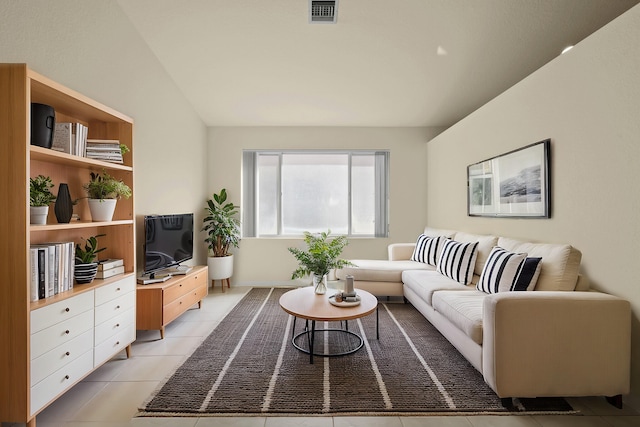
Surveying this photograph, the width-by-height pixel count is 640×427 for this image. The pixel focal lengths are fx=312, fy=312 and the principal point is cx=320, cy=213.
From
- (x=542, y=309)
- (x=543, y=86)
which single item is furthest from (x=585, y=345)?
(x=543, y=86)

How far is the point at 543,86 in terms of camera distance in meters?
2.56

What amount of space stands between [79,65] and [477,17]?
134 inches

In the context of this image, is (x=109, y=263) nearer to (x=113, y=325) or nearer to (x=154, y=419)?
(x=113, y=325)

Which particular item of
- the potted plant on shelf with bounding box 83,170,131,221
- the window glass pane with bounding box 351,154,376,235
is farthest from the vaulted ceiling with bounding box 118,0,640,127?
the potted plant on shelf with bounding box 83,170,131,221

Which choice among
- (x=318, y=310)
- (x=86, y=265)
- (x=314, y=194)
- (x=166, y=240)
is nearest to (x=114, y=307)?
(x=86, y=265)

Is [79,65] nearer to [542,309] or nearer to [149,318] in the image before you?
[149,318]

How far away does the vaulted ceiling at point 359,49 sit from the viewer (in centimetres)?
286

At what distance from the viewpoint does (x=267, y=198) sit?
526cm

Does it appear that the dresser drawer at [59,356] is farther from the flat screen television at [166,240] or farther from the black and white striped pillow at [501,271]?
the black and white striped pillow at [501,271]

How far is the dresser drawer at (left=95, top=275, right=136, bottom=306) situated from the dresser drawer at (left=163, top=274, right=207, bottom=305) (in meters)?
0.46

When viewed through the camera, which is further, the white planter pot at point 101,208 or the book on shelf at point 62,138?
the white planter pot at point 101,208

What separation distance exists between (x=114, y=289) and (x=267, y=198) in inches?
123

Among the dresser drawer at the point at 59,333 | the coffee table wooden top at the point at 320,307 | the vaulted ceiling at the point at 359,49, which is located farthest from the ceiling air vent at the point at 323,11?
the dresser drawer at the point at 59,333

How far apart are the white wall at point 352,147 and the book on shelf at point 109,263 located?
100 inches
